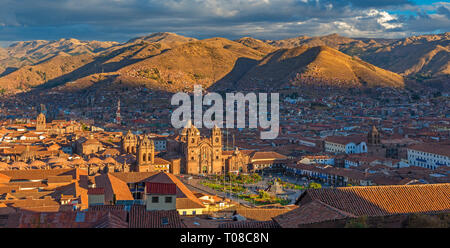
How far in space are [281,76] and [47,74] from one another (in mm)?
89404

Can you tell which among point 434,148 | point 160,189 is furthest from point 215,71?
point 160,189

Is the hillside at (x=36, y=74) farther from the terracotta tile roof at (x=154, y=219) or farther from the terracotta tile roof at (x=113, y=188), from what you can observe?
the terracotta tile roof at (x=154, y=219)

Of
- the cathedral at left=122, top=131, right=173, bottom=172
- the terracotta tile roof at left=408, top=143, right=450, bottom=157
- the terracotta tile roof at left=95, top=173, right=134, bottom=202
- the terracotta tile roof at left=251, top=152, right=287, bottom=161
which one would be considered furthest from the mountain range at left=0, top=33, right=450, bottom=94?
the terracotta tile roof at left=95, top=173, right=134, bottom=202

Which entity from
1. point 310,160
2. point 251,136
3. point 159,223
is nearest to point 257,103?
point 251,136

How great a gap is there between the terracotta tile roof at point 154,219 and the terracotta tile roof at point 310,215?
302 cm

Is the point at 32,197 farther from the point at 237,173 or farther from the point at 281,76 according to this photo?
the point at 281,76

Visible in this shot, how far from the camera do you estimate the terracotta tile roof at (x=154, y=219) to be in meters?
14.1

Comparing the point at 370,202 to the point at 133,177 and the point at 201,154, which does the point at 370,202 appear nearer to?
the point at 133,177

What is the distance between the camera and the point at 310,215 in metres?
13.5

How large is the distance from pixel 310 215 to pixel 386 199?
3257mm

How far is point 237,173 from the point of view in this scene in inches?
1762

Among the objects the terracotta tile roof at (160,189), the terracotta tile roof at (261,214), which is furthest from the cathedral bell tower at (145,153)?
the terracotta tile roof at (160,189)

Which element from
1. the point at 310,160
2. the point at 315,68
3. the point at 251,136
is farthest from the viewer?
the point at 315,68

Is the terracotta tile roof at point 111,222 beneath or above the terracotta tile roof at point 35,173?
above
